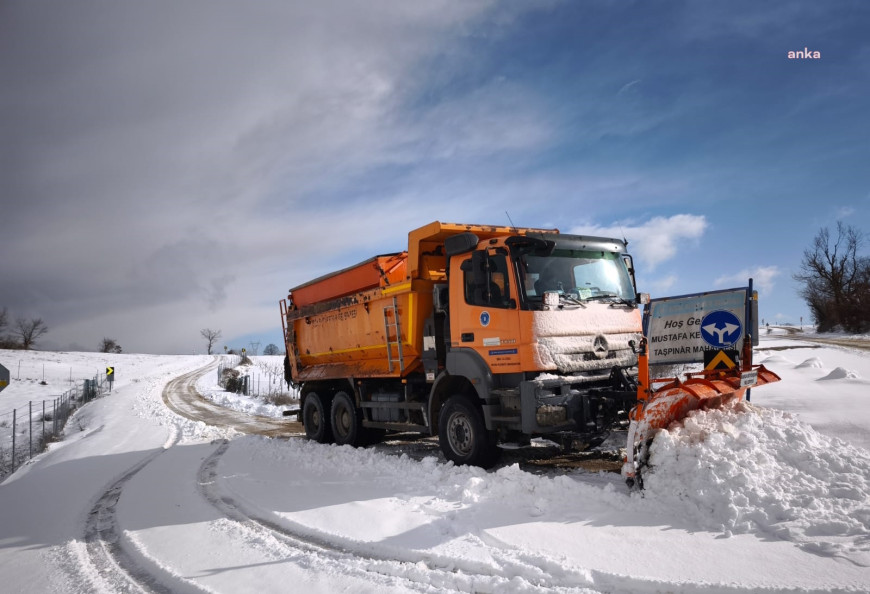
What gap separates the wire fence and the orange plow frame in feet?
44.0

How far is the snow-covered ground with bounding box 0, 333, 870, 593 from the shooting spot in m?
3.89

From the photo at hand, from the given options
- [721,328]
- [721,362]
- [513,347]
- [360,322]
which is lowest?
[721,362]

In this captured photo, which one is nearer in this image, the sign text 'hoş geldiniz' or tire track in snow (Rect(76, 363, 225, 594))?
tire track in snow (Rect(76, 363, 225, 594))

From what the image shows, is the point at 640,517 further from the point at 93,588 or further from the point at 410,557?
the point at 93,588

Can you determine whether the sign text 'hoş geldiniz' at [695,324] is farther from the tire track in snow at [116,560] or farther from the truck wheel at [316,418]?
the tire track in snow at [116,560]

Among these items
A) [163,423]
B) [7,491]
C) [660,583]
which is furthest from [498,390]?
[163,423]

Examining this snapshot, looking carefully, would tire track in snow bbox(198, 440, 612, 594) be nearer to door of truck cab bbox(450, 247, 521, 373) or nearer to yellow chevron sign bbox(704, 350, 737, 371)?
door of truck cab bbox(450, 247, 521, 373)

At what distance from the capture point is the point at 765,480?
15.5 feet

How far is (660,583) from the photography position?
3.66 m

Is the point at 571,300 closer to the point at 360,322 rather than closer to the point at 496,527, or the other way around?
the point at 496,527

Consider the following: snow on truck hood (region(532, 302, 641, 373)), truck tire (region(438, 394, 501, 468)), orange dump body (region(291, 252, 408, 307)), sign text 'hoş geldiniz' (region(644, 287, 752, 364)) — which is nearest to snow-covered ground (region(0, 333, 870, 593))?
truck tire (region(438, 394, 501, 468))

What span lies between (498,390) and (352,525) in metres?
2.44

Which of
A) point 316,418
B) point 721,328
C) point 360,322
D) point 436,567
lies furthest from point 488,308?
point 316,418

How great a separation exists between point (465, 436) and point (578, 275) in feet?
8.58
